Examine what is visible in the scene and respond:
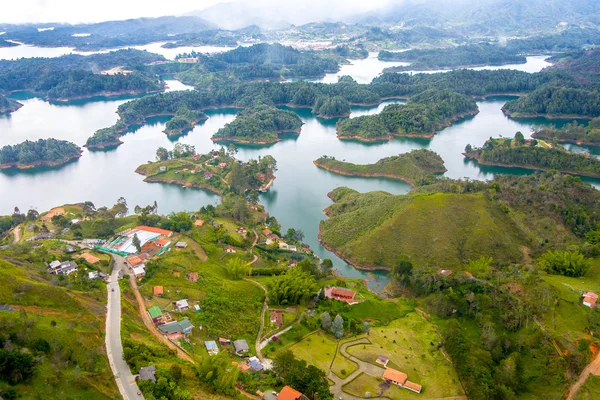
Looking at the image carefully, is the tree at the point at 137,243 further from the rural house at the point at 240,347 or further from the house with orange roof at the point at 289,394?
the house with orange roof at the point at 289,394

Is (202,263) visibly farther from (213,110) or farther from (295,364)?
(213,110)

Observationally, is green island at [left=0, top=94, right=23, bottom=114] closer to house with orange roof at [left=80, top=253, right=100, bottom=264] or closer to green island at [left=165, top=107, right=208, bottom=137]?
green island at [left=165, top=107, right=208, bottom=137]

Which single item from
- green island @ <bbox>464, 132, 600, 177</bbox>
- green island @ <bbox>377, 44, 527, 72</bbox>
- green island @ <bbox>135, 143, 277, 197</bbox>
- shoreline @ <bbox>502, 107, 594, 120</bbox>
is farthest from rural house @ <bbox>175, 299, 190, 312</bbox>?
green island @ <bbox>377, 44, 527, 72</bbox>

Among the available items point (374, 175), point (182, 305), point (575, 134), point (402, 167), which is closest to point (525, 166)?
point (575, 134)

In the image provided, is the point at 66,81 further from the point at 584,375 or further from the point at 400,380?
the point at 584,375

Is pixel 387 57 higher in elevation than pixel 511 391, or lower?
higher

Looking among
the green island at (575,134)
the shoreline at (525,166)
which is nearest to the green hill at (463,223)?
the shoreline at (525,166)

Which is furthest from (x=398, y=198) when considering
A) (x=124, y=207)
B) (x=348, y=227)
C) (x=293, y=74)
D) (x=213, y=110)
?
(x=293, y=74)
